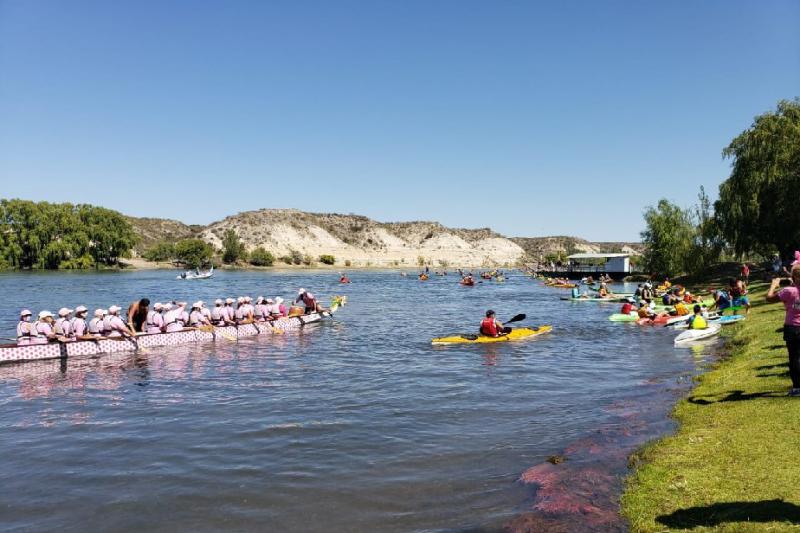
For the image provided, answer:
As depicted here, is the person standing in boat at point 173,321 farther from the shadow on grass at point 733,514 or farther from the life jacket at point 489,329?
the shadow on grass at point 733,514

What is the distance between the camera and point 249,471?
966 cm

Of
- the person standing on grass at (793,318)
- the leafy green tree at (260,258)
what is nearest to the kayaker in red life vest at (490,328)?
the person standing on grass at (793,318)

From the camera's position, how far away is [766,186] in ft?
142

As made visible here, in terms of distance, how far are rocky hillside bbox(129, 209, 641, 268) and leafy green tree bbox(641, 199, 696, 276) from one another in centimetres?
8931

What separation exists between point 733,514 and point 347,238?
170 meters

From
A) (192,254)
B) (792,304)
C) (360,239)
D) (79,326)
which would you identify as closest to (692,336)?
(792,304)

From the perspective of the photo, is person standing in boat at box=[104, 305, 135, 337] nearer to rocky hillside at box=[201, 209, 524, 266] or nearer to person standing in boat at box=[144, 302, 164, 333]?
person standing in boat at box=[144, 302, 164, 333]

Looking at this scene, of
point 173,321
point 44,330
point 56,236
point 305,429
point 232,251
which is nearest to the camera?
point 305,429

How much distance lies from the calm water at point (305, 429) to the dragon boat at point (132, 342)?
444mm

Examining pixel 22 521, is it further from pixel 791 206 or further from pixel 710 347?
pixel 791 206

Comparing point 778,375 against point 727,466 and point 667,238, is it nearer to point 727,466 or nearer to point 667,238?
point 727,466

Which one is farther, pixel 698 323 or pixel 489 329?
pixel 489 329

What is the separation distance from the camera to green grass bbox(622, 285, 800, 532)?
6.14m

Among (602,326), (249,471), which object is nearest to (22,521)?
(249,471)
